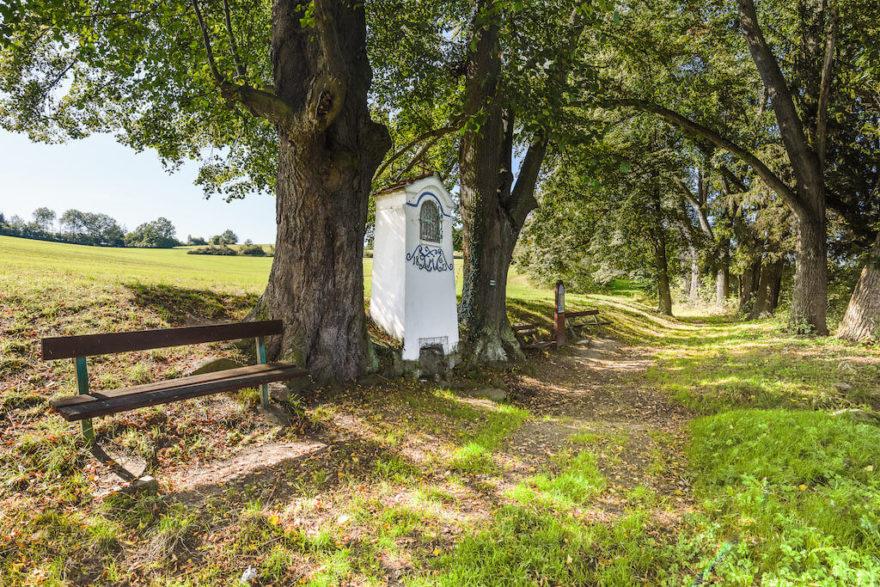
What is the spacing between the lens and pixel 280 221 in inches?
256

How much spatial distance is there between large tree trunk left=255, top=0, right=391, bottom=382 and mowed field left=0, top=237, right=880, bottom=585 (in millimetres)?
755

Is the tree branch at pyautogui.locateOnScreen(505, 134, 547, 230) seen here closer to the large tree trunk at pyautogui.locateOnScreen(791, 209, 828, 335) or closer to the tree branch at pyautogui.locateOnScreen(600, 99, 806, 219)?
the tree branch at pyautogui.locateOnScreen(600, 99, 806, 219)

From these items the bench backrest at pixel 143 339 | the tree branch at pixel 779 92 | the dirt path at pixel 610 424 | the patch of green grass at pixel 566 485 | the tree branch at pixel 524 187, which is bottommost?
the dirt path at pixel 610 424

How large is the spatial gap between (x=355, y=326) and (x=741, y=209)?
17196 millimetres

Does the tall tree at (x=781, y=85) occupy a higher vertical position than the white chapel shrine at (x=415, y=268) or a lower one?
higher

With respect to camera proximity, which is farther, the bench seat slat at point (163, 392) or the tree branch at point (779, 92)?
the tree branch at point (779, 92)

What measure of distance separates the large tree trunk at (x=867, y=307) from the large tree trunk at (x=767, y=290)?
7.62m

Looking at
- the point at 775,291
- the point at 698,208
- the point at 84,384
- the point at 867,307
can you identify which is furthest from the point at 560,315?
the point at 698,208

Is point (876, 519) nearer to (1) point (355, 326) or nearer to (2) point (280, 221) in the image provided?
(1) point (355, 326)

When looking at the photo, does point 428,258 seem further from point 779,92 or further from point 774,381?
A: point 779,92

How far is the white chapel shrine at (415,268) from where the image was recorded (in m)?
7.70

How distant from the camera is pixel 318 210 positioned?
6.28 metres

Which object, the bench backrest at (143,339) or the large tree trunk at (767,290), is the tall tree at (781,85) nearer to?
the large tree trunk at (767,290)

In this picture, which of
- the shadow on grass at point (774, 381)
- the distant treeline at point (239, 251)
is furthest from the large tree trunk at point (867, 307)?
the distant treeline at point (239, 251)
